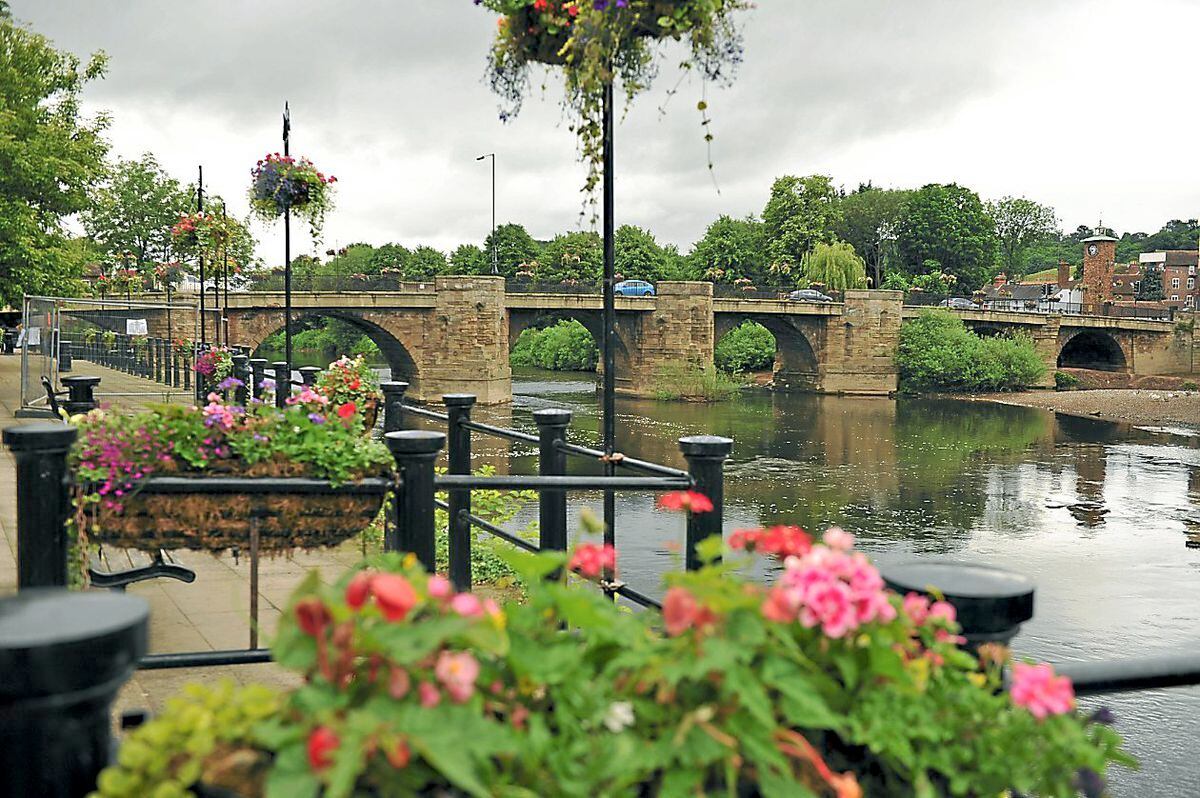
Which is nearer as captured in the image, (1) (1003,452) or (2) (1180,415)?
(1) (1003,452)

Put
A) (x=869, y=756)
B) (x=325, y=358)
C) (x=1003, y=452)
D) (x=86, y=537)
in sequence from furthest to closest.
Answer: (x=325, y=358)
(x=1003, y=452)
(x=86, y=537)
(x=869, y=756)

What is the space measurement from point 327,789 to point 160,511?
2457mm

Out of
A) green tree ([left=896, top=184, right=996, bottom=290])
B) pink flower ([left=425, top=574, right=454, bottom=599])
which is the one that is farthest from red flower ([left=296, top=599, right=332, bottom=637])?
green tree ([left=896, top=184, right=996, bottom=290])

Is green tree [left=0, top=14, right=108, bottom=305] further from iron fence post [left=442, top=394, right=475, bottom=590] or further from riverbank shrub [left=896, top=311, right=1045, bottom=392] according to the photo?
riverbank shrub [left=896, top=311, right=1045, bottom=392]

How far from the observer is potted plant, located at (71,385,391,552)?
133 inches

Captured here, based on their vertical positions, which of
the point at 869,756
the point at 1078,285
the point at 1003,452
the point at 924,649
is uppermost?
the point at 1078,285

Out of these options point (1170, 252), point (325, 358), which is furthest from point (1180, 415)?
point (1170, 252)

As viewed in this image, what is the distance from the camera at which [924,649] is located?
1704 millimetres

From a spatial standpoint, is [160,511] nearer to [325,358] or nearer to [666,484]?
[666,484]

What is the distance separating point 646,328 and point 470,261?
37.7 metres

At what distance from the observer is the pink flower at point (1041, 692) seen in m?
1.51

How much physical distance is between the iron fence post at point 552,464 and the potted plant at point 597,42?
1272 millimetres

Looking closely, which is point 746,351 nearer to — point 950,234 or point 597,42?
point 950,234

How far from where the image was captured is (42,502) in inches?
121
